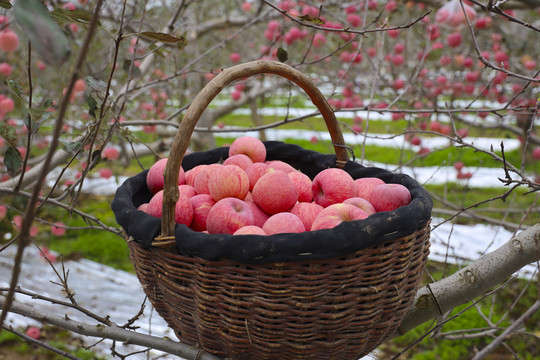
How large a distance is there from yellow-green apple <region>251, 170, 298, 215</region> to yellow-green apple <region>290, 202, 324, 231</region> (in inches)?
0.7

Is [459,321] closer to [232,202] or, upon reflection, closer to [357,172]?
[357,172]

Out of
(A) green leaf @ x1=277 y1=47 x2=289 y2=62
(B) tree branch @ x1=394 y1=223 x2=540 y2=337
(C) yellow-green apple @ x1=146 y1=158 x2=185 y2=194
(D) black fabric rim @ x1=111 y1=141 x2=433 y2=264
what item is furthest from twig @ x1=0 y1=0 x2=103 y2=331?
(A) green leaf @ x1=277 y1=47 x2=289 y2=62

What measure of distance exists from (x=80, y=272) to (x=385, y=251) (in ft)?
9.74

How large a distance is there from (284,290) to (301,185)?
423 millimetres

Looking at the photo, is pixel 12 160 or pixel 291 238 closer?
pixel 291 238

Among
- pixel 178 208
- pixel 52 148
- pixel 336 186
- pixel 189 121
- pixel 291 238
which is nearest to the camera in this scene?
pixel 52 148

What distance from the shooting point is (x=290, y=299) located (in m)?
0.75

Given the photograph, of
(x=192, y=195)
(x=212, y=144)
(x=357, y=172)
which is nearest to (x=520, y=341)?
(x=357, y=172)

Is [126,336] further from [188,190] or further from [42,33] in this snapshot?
[42,33]

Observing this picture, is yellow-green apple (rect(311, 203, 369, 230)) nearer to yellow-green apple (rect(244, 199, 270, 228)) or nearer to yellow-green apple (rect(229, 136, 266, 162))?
yellow-green apple (rect(244, 199, 270, 228))

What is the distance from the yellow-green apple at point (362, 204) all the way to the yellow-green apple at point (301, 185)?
0.52 feet

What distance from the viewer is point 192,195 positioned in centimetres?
111

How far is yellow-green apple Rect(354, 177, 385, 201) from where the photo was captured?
1092mm

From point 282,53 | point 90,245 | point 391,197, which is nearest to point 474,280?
point 391,197
